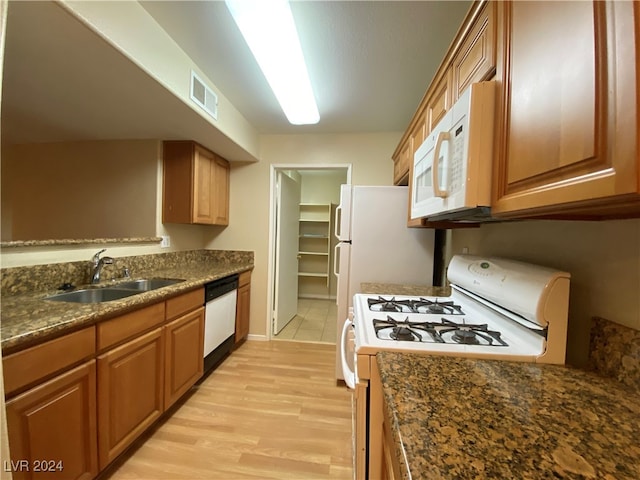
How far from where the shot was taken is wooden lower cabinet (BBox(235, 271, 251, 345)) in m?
2.84

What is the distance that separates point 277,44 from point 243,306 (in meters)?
2.45

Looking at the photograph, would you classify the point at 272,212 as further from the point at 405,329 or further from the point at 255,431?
the point at 405,329

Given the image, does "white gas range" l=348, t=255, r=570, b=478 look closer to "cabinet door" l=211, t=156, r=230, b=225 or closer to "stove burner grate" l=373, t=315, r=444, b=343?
"stove burner grate" l=373, t=315, r=444, b=343

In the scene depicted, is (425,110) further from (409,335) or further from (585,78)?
(409,335)

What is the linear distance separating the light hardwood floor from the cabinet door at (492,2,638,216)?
1.65 meters

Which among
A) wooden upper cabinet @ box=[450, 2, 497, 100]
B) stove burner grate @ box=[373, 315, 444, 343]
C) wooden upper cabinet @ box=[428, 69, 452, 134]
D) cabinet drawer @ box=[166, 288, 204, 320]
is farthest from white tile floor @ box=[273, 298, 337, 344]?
wooden upper cabinet @ box=[450, 2, 497, 100]

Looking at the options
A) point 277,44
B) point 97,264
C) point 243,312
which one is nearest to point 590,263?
point 277,44

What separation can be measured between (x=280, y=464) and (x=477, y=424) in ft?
4.57

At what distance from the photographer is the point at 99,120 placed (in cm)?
203

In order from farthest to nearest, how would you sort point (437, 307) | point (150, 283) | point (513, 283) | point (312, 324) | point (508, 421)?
point (312, 324)
point (150, 283)
point (437, 307)
point (513, 283)
point (508, 421)

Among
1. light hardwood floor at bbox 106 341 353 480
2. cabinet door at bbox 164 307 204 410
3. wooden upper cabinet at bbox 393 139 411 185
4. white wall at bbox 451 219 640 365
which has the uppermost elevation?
wooden upper cabinet at bbox 393 139 411 185

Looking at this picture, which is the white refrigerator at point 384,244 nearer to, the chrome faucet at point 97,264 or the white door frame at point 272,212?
the white door frame at point 272,212

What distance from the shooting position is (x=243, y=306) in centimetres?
296

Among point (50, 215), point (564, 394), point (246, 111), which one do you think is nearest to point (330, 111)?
point (246, 111)
